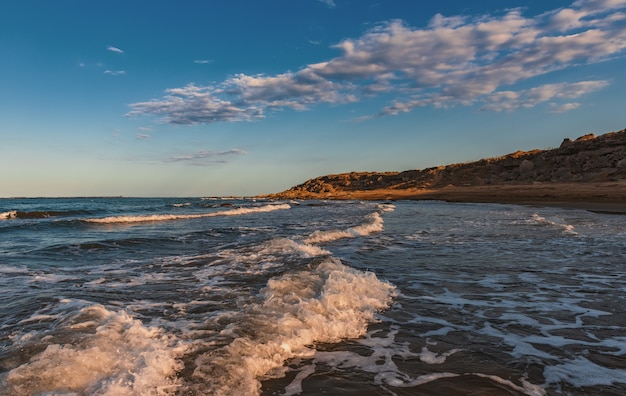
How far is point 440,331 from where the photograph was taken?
523 cm

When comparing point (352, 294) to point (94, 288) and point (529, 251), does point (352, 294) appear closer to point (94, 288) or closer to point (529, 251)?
point (94, 288)

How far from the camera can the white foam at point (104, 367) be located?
3.45m

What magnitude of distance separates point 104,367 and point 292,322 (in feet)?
7.65

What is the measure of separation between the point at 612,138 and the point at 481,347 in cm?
6974

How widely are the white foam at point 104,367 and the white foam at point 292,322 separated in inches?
17.0

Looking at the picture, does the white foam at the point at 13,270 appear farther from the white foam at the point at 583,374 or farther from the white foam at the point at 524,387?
the white foam at the point at 583,374

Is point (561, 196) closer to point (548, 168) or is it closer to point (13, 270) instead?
point (548, 168)

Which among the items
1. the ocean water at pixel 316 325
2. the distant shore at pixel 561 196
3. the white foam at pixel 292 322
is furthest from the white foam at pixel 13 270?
the distant shore at pixel 561 196

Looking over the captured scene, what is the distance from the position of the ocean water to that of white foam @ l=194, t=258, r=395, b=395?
2cm

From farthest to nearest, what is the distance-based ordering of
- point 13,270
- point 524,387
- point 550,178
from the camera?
point 550,178 < point 13,270 < point 524,387

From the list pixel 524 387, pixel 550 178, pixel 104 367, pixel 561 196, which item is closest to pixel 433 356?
pixel 524 387

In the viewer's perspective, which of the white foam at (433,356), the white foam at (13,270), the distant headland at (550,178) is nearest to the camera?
the white foam at (433,356)

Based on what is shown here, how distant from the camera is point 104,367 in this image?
12.7 ft

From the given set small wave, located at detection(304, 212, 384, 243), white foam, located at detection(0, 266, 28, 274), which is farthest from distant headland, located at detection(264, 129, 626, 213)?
white foam, located at detection(0, 266, 28, 274)
